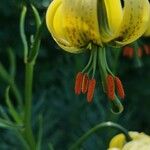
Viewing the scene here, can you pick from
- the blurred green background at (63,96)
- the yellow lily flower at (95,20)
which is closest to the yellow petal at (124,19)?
the yellow lily flower at (95,20)

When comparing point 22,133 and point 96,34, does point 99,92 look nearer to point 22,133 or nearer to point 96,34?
point 22,133

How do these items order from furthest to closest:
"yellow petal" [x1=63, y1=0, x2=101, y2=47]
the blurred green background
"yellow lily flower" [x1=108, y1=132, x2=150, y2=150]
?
the blurred green background, "yellow lily flower" [x1=108, y1=132, x2=150, y2=150], "yellow petal" [x1=63, y1=0, x2=101, y2=47]

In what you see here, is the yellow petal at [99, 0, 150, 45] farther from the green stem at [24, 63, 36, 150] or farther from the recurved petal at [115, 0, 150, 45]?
the green stem at [24, 63, 36, 150]

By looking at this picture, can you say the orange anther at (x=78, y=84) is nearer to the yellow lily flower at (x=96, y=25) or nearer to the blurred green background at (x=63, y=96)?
the yellow lily flower at (x=96, y=25)

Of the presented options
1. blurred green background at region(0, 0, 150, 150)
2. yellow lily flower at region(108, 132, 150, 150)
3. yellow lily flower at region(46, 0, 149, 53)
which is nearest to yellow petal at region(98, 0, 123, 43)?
yellow lily flower at region(46, 0, 149, 53)

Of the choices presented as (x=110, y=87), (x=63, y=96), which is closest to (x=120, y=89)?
(x=110, y=87)

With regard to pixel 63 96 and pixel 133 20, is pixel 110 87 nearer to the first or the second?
pixel 133 20
